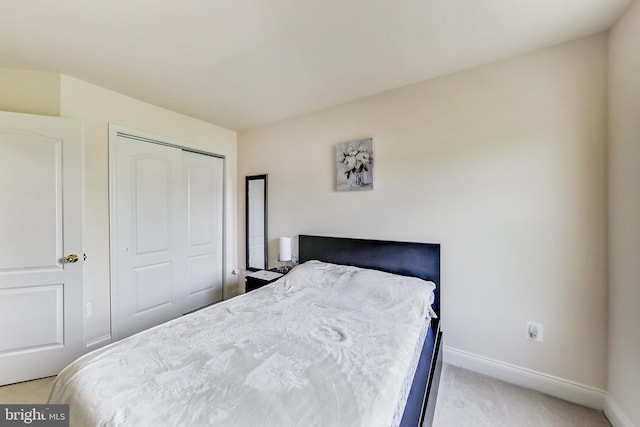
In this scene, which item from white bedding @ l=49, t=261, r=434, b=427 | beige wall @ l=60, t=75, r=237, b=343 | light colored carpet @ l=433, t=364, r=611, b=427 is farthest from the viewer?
beige wall @ l=60, t=75, r=237, b=343

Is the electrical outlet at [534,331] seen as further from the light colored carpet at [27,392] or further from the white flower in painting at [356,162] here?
the light colored carpet at [27,392]

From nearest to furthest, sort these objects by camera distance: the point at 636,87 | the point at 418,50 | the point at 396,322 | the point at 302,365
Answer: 1. the point at 302,365
2. the point at 636,87
3. the point at 396,322
4. the point at 418,50

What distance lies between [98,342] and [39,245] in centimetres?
102

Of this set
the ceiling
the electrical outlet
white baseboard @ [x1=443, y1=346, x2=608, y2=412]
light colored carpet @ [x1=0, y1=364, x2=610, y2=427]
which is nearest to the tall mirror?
the ceiling

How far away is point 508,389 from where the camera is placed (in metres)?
1.80

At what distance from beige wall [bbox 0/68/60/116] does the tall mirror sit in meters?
1.90

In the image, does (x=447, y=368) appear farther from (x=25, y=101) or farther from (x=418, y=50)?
(x=25, y=101)

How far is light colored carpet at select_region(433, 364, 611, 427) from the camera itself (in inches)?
59.9

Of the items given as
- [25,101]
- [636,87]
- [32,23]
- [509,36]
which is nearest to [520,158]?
[636,87]

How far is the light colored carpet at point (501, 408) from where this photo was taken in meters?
1.52

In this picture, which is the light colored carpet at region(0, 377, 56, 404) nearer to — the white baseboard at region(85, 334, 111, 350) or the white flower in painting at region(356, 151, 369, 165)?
the white baseboard at region(85, 334, 111, 350)

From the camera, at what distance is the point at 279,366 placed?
1.12 m

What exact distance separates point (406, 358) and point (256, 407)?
714mm

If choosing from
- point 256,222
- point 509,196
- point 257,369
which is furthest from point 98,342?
point 509,196
